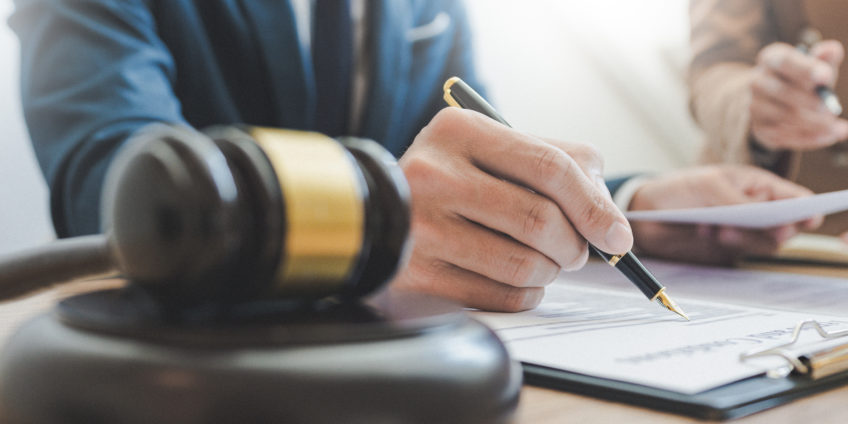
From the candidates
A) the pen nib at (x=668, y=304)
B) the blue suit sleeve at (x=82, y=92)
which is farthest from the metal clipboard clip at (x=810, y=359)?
the blue suit sleeve at (x=82, y=92)

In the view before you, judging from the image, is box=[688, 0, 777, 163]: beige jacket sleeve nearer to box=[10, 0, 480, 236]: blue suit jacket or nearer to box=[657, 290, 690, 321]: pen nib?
box=[10, 0, 480, 236]: blue suit jacket

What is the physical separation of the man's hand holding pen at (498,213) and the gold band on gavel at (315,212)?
220 millimetres

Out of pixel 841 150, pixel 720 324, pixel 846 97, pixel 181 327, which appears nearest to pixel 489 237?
pixel 720 324

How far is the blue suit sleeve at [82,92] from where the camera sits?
0.66 m

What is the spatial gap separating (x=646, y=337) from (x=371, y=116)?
0.78 metres

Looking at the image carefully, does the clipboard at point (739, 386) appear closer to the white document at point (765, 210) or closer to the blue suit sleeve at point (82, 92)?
the white document at point (765, 210)

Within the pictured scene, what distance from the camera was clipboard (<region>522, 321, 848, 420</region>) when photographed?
0.23m

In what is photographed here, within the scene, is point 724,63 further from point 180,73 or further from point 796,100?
point 180,73

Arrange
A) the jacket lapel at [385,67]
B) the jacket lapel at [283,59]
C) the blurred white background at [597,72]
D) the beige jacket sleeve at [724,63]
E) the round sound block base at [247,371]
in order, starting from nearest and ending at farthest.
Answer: the round sound block base at [247,371] → the jacket lapel at [283,59] → the jacket lapel at [385,67] → the beige jacket sleeve at [724,63] → the blurred white background at [597,72]

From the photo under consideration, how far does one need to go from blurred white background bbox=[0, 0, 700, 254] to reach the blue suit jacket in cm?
20

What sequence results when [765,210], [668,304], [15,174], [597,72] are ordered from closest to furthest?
[668,304] < [765,210] < [15,174] < [597,72]

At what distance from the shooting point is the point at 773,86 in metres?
1.01

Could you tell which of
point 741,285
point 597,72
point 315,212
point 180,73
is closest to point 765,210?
point 741,285

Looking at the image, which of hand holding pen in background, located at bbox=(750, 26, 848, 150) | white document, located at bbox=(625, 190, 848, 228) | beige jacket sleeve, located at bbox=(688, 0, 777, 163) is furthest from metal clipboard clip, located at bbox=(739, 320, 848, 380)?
beige jacket sleeve, located at bbox=(688, 0, 777, 163)
